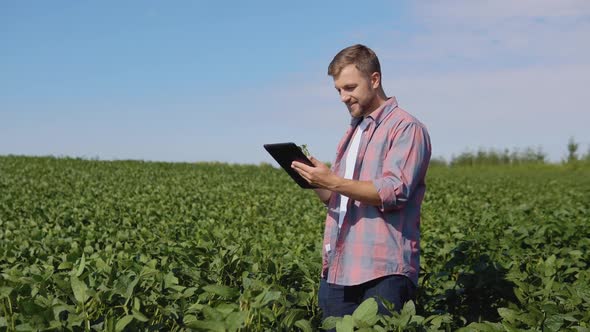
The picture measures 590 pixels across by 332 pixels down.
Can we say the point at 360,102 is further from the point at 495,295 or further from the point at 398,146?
the point at 495,295

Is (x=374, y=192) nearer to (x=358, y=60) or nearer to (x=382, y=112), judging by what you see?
(x=382, y=112)

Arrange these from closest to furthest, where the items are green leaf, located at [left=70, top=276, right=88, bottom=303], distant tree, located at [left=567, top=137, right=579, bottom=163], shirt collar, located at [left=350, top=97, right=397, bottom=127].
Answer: green leaf, located at [left=70, top=276, right=88, bottom=303]
shirt collar, located at [left=350, top=97, right=397, bottom=127]
distant tree, located at [left=567, top=137, right=579, bottom=163]

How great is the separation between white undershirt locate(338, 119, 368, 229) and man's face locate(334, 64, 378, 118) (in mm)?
133

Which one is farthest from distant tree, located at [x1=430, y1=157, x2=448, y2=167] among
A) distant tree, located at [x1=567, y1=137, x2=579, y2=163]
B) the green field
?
the green field

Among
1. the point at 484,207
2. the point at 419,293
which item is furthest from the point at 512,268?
the point at 484,207

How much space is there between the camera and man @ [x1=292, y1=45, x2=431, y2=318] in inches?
124

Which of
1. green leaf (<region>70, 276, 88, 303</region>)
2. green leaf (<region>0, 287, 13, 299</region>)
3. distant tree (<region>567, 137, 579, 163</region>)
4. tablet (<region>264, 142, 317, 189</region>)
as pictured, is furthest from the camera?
distant tree (<region>567, 137, 579, 163</region>)

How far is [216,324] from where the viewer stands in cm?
231

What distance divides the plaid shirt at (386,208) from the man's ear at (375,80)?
117 millimetres

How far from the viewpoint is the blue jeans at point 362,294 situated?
10.7ft

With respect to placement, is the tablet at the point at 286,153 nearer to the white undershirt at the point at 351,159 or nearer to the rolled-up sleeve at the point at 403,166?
the white undershirt at the point at 351,159

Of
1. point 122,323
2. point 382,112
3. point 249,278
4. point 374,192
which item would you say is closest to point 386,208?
point 374,192

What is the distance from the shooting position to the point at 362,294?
11.2ft

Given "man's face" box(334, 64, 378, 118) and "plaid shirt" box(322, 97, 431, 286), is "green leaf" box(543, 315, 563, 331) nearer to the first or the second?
"plaid shirt" box(322, 97, 431, 286)
